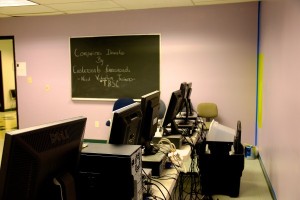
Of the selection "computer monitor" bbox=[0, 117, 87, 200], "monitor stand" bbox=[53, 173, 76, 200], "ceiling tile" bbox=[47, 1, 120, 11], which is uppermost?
"ceiling tile" bbox=[47, 1, 120, 11]

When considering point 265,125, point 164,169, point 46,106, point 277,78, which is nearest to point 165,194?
point 164,169

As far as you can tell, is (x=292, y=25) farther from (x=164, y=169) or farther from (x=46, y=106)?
(x=46, y=106)

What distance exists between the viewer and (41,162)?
0.92 m

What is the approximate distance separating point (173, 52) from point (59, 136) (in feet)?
13.5

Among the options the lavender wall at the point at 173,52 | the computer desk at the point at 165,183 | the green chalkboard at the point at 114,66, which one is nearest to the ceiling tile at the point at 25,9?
the lavender wall at the point at 173,52

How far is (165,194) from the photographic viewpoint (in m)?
1.77

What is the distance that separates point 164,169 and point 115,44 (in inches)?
134

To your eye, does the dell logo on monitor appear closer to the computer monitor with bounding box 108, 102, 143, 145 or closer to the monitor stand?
the monitor stand

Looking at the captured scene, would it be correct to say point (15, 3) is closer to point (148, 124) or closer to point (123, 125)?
point (148, 124)

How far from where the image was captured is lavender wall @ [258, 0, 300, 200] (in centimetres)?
224

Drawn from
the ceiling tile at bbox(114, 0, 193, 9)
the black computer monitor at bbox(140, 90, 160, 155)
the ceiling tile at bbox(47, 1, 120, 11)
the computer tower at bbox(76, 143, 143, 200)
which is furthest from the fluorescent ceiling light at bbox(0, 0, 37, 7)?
the computer tower at bbox(76, 143, 143, 200)

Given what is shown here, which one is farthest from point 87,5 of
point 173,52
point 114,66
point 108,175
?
point 108,175

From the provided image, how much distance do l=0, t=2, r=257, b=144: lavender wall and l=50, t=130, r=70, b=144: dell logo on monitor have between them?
4049 mm

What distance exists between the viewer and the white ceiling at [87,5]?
444 centimetres
